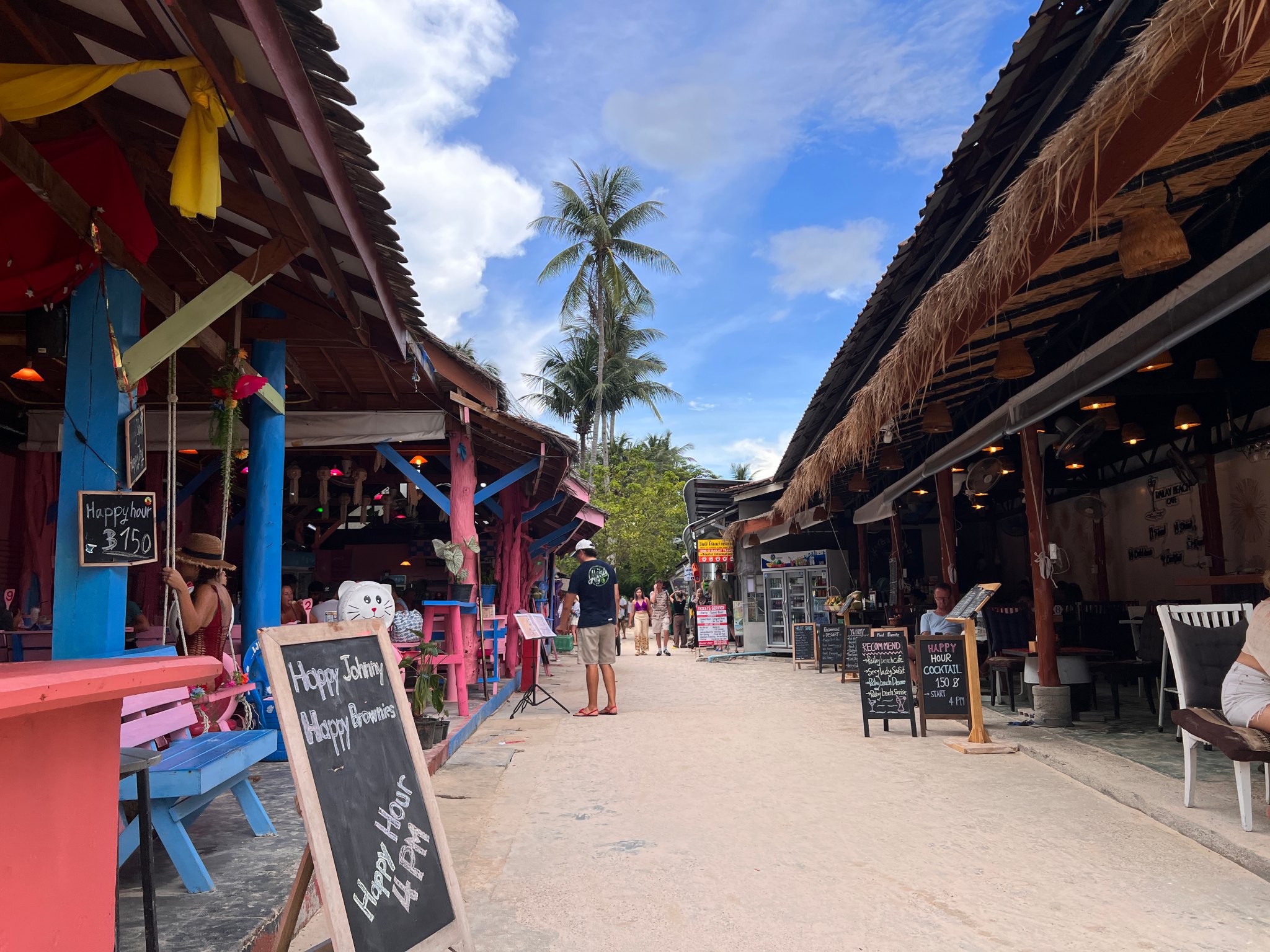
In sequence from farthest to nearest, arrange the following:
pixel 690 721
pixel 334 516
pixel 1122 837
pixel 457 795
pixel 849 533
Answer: pixel 849 533 → pixel 334 516 → pixel 690 721 → pixel 457 795 → pixel 1122 837

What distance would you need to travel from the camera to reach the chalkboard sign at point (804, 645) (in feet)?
48.6

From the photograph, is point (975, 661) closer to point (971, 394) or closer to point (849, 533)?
point (971, 394)

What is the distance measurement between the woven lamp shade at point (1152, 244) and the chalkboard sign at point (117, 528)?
440 centimetres

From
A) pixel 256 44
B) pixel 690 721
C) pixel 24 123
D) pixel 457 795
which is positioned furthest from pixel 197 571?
pixel 690 721

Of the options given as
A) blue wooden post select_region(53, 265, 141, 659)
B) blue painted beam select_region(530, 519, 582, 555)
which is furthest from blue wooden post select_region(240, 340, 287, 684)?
blue painted beam select_region(530, 519, 582, 555)

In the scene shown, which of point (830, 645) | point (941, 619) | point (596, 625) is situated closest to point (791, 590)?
point (830, 645)

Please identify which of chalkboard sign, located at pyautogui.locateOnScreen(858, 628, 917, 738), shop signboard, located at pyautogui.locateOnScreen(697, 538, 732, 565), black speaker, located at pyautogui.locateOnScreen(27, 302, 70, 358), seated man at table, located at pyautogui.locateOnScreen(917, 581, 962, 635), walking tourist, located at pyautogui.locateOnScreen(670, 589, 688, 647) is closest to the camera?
black speaker, located at pyautogui.locateOnScreen(27, 302, 70, 358)

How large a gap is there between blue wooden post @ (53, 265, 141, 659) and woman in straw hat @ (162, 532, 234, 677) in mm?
715

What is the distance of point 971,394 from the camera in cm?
880

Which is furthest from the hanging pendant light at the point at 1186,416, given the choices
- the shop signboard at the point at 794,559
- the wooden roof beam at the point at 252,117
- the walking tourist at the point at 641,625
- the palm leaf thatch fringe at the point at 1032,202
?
the walking tourist at the point at 641,625

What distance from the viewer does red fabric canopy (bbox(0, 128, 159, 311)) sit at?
11.5 ft

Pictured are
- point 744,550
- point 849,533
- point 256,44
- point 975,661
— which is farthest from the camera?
point 744,550

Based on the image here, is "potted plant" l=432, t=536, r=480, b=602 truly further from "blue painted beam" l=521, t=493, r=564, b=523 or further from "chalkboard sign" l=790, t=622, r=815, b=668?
"chalkboard sign" l=790, t=622, r=815, b=668

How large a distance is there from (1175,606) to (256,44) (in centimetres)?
555
